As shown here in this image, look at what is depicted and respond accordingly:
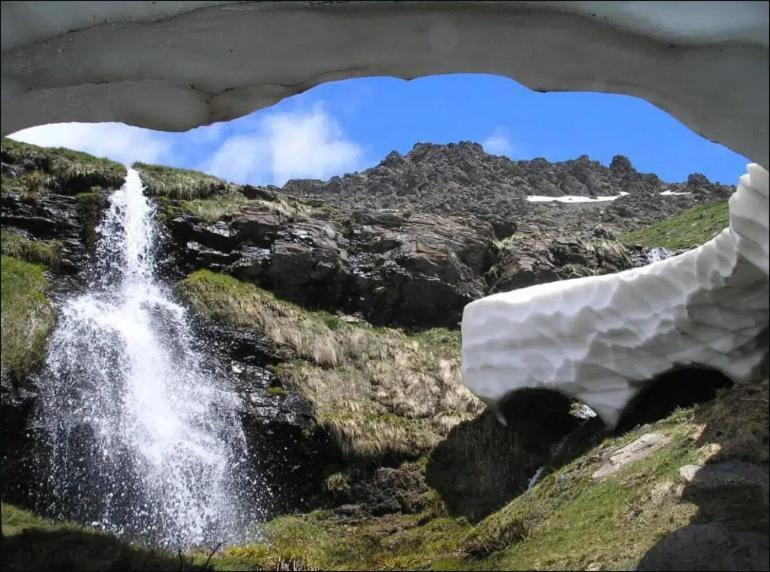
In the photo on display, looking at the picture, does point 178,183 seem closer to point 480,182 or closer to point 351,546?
point 351,546

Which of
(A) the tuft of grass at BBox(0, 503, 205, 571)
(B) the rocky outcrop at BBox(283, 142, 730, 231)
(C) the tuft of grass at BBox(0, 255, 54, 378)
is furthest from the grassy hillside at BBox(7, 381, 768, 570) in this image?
(B) the rocky outcrop at BBox(283, 142, 730, 231)

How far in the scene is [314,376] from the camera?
20078 mm

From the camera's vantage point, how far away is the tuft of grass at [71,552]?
314 inches

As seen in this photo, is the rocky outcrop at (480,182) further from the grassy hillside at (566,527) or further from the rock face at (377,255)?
the grassy hillside at (566,527)

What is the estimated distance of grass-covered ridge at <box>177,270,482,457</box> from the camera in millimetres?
18109

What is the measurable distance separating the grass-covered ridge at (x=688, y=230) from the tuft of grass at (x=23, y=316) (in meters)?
27.0

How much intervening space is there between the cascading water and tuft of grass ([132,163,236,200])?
26.0 feet

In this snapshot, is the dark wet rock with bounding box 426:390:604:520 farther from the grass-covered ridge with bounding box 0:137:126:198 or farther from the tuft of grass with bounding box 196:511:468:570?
the grass-covered ridge with bounding box 0:137:126:198

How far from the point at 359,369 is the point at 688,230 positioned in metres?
28.5

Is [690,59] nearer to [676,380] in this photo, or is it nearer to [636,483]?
[636,483]

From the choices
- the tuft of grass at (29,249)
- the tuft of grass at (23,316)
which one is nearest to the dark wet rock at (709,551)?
the tuft of grass at (23,316)

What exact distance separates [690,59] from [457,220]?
24071mm

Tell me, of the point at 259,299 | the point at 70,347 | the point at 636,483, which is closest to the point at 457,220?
the point at 259,299

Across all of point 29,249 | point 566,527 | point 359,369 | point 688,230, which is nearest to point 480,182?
point 688,230
